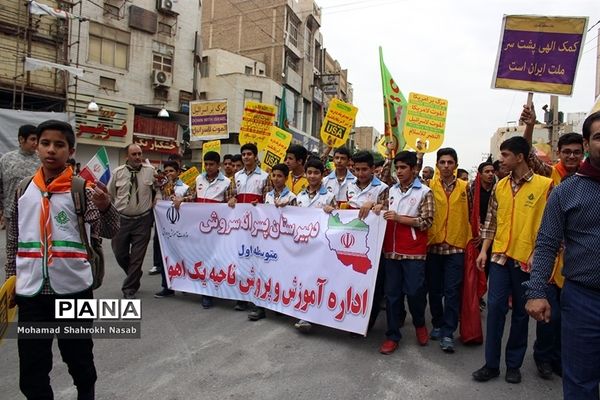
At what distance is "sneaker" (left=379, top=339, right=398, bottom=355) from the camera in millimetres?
3641

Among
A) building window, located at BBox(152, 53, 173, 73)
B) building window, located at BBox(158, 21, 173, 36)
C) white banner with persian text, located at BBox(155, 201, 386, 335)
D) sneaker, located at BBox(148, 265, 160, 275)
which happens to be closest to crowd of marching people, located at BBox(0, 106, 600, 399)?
white banner with persian text, located at BBox(155, 201, 386, 335)

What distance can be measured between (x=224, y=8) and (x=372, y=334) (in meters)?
32.7

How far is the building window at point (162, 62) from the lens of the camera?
825 inches

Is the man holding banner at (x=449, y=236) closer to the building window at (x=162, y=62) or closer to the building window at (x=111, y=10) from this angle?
the building window at (x=111, y=10)

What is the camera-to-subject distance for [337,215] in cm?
409

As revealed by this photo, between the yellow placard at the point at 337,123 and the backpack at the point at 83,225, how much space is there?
4.96 metres

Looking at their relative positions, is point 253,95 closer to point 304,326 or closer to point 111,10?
point 111,10

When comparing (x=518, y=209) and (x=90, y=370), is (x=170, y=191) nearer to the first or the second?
(x=90, y=370)

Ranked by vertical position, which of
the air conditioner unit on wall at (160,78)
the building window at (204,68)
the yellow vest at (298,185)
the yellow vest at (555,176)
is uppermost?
the building window at (204,68)

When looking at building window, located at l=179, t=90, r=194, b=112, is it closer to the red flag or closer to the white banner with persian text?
the white banner with persian text

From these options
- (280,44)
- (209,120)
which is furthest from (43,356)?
(280,44)

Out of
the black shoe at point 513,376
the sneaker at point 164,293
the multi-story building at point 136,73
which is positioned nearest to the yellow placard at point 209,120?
the sneaker at point 164,293

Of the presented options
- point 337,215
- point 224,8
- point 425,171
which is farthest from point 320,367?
point 224,8

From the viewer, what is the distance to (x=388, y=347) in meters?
3.66
